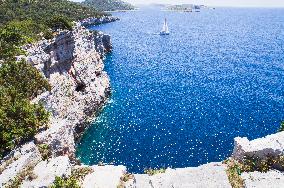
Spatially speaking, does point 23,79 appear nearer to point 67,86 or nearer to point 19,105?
point 19,105

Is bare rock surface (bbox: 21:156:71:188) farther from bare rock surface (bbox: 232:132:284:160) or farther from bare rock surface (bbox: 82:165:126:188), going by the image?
bare rock surface (bbox: 232:132:284:160)

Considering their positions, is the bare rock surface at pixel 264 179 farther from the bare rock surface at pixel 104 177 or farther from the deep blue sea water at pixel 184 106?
the deep blue sea water at pixel 184 106

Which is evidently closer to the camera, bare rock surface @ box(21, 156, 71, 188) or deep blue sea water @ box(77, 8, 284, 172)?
bare rock surface @ box(21, 156, 71, 188)

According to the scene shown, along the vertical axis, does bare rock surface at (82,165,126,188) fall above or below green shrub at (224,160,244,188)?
below

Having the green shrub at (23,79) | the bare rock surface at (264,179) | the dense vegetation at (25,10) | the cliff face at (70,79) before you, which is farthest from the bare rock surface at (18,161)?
the dense vegetation at (25,10)

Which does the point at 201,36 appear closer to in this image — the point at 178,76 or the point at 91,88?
the point at 178,76

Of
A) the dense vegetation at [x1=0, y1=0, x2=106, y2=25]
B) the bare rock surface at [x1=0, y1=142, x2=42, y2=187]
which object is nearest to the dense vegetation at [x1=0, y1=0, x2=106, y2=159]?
the bare rock surface at [x1=0, y1=142, x2=42, y2=187]
